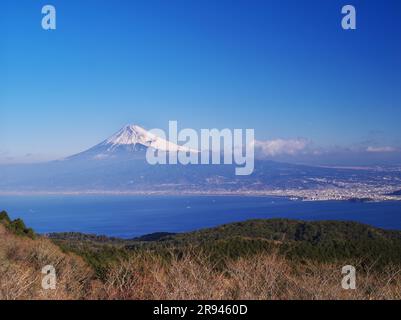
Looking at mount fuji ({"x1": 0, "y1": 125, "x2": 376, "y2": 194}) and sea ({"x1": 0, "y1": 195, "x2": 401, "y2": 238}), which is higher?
mount fuji ({"x1": 0, "y1": 125, "x2": 376, "y2": 194})

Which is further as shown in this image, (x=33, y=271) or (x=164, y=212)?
(x=164, y=212)

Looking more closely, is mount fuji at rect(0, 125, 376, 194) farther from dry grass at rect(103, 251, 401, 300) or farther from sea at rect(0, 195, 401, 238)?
dry grass at rect(103, 251, 401, 300)

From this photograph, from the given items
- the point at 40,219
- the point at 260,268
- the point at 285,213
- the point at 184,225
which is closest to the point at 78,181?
the point at 40,219

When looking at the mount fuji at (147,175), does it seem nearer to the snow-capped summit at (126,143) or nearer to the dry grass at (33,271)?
the snow-capped summit at (126,143)

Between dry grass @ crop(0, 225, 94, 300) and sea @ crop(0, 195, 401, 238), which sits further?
sea @ crop(0, 195, 401, 238)

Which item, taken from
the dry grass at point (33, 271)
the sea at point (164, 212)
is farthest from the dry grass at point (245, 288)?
the sea at point (164, 212)

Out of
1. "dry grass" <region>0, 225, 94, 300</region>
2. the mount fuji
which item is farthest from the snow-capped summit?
"dry grass" <region>0, 225, 94, 300</region>

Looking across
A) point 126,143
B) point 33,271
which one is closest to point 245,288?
point 33,271

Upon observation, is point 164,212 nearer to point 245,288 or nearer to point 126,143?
point 126,143

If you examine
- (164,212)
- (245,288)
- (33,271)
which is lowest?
(164,212)
